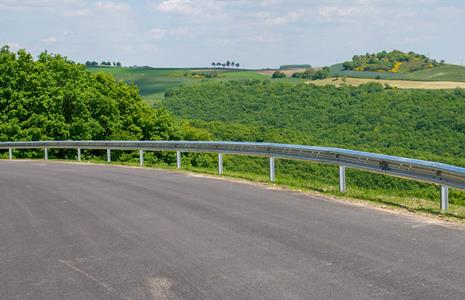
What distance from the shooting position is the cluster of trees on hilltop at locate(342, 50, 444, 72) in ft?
472

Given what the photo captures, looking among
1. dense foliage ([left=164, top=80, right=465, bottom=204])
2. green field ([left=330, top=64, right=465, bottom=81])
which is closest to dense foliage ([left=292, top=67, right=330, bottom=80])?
green field ([left=330, top=64, right=465, bottom=81])

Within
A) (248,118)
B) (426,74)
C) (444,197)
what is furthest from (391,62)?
(444,197)

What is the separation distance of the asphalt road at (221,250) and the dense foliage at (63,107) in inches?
1368

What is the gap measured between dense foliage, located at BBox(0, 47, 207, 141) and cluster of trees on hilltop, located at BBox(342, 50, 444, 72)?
95381mm

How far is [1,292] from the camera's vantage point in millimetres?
6047

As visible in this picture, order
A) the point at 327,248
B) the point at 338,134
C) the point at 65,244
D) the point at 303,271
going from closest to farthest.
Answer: the point at 303,271 < the point at 327,248 < the point at 65,244 < the point at 338,134

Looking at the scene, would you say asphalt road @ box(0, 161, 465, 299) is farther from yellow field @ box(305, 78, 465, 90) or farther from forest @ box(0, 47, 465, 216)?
yellow field @ box(305, 78, 465, 90)

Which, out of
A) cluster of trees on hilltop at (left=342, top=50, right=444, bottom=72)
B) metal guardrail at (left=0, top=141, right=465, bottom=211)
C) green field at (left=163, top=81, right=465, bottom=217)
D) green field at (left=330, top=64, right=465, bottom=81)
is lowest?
green field at (left=163, top=81, right=465, bottom=217)

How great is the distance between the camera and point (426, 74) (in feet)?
430

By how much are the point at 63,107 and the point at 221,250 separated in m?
43.9

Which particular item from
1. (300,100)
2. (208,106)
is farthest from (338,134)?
(208,106)

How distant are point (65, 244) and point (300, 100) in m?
120

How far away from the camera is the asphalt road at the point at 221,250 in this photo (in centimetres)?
598

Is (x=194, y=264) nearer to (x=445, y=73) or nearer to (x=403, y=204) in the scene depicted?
(x=403, y=204)
